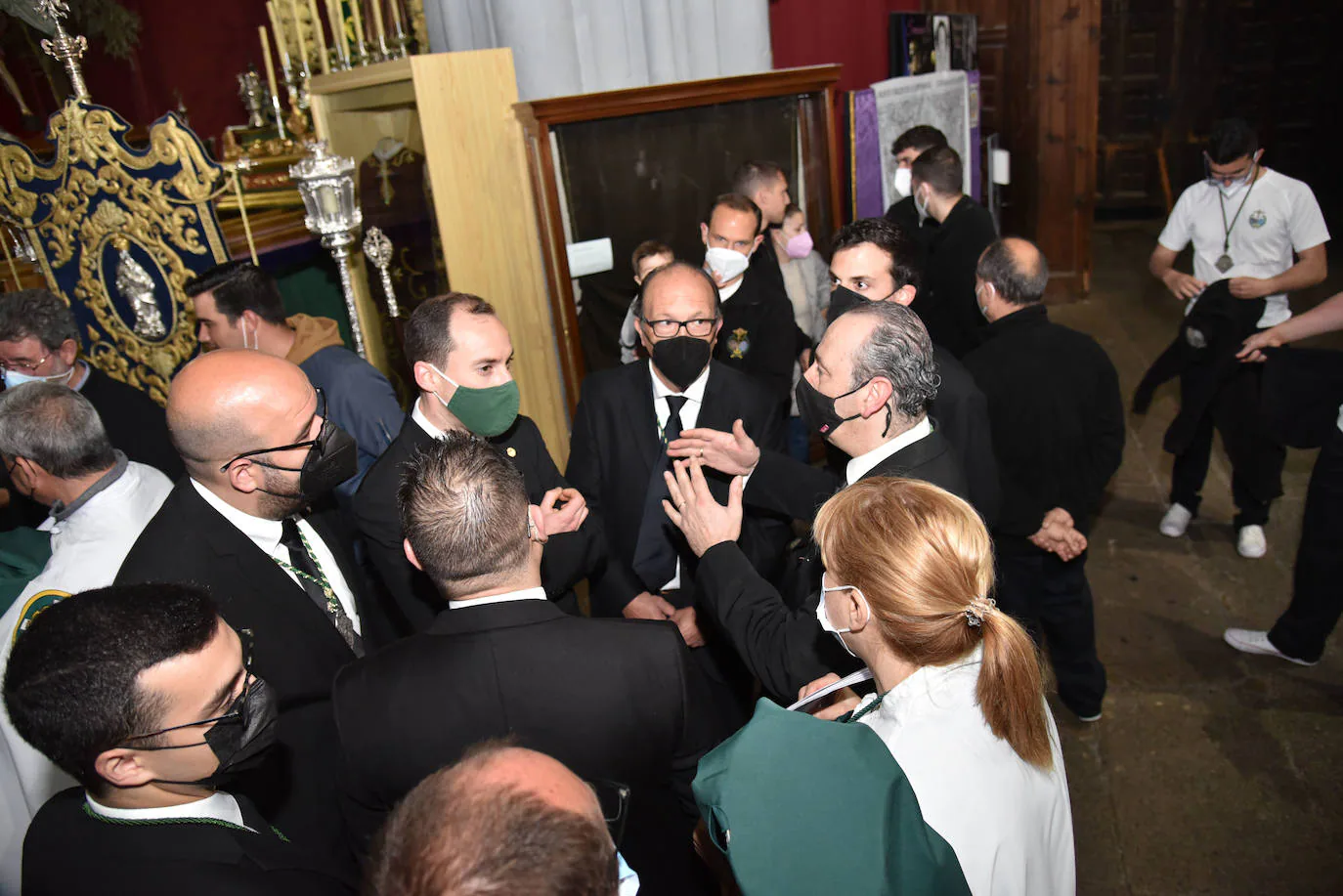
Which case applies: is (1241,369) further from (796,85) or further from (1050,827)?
(1050,827)

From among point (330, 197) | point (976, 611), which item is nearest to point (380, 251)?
point (330, 197)

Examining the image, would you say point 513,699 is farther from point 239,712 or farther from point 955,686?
point 955,686

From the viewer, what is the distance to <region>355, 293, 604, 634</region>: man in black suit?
261 centimetres

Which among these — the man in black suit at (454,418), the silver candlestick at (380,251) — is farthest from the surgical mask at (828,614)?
the silver candlestick at (380,251)

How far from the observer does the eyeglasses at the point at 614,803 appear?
1400mm

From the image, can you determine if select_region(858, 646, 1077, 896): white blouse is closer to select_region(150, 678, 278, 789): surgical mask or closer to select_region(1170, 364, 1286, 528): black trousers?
select_region(150, 678, 278, 789): surgical mask

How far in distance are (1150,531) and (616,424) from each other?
339 cm

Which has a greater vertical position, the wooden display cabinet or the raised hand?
the wooden display cabinet

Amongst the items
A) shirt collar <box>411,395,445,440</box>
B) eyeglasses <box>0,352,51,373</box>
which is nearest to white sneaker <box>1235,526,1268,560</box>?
shirt collar <box>411,395,445,440</box>

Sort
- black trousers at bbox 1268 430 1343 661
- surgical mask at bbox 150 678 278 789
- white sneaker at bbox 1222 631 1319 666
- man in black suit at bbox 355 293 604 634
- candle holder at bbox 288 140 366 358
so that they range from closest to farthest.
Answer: surgical mask at bbox 150 678 278 789
man in black suit at bbox 355 293 604 634
black trousers at bbox 1268 430 1343 661
candle holder at bbox 288 140 366 358
white sneaker at bbox 1222 631 1319 666

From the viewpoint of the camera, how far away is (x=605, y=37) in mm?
4688

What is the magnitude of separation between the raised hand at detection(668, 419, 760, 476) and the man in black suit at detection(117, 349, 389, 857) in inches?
38.7

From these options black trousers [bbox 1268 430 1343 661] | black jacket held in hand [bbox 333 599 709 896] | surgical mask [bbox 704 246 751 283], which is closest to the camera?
black jacket held in hand [bbox 333 599 709 896]

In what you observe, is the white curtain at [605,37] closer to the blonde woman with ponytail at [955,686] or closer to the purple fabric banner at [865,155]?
the purple fabric banner at [865,155]
